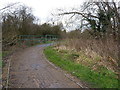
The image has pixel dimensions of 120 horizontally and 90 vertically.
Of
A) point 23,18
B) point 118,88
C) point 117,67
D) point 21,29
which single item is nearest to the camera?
point 118,88

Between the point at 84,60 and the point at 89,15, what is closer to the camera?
the point at 84,60

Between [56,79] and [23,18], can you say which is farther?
[23,18]

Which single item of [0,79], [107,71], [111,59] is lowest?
[0,79]

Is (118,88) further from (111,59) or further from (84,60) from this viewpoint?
(84,60)

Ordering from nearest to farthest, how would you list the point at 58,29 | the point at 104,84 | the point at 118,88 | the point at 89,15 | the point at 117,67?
1. the point at 118,88
2. the point at 104,84
3. the point at 117,67
4. the point at 89,15
5. the point at 58,29

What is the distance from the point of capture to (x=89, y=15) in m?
22.3

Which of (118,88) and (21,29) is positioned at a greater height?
(21,29)

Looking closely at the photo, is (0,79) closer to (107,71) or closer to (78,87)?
(78,87)

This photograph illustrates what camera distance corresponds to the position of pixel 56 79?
6633mm

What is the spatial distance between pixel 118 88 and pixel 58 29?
1359 inches

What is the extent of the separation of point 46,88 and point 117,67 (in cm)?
344

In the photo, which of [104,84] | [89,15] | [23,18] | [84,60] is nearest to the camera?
[104,84]

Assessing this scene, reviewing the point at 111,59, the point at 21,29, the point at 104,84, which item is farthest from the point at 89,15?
the point at 104,84

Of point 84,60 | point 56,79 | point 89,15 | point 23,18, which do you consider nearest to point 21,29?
point 23,18
